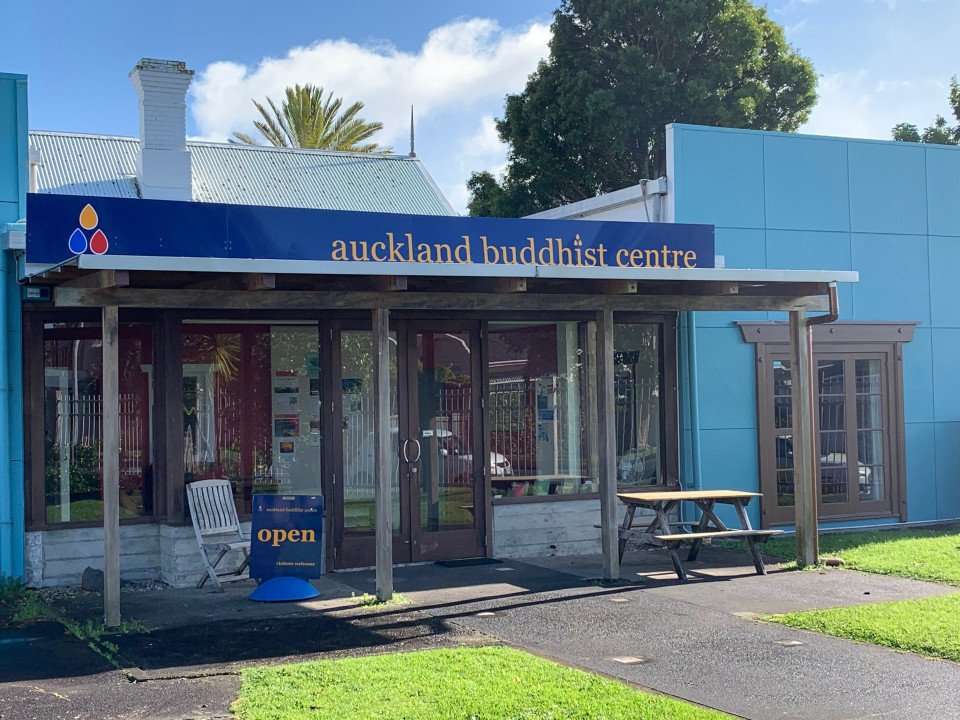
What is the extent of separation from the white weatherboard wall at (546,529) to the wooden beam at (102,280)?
487 cm

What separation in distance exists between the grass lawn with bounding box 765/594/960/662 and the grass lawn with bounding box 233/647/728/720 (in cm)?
217

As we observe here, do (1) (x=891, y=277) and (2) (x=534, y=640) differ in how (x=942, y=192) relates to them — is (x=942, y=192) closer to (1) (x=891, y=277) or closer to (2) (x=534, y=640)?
(1) (x=891, y=277)

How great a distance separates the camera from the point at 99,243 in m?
8.75

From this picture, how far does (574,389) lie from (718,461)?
1963mm

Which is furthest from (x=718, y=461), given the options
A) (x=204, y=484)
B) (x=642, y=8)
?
(x=642, y=8)

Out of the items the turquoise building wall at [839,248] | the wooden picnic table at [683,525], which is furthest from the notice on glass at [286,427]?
the turquoise building wall at [839,248]

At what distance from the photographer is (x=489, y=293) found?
9.59m

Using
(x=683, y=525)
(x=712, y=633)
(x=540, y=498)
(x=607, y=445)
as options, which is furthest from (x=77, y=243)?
(x=683, y=525)

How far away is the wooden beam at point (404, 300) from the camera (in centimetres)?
841

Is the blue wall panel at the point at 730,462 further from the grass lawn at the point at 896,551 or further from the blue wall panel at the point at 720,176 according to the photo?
the blue wall panel at the point at 720,176

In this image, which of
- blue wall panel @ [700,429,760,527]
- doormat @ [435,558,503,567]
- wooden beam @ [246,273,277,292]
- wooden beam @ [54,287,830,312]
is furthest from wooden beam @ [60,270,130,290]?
blue wall panel @ [700,429,760,527]

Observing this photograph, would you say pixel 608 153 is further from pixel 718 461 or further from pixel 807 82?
pixel 718 461

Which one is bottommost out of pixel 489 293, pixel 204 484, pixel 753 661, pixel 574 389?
pixel 753 661

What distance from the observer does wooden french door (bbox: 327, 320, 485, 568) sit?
1091 cm
